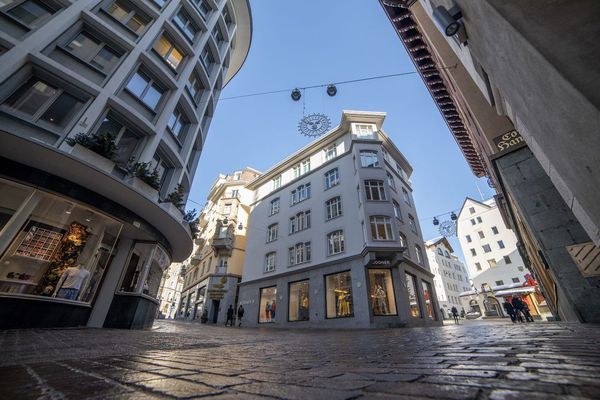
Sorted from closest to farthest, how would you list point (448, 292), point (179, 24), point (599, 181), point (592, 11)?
point (592, 11) < point (599, 181) < point (179, 24) < point (448, 292)

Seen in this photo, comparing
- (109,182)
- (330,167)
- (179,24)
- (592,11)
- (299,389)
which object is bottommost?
(299,389)

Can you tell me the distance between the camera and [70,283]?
782cm

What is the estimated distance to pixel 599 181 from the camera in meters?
2.74

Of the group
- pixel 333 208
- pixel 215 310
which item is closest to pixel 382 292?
pixel 333 208

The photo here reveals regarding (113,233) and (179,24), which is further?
(179,24)

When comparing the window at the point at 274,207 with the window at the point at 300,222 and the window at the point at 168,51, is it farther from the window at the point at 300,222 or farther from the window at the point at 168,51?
the window at the point at 168,51

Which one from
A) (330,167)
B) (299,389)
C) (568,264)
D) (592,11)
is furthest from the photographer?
(330,167)

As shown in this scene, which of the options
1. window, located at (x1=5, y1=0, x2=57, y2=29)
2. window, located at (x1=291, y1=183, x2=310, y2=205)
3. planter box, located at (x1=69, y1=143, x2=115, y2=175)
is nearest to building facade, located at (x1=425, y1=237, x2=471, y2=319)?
window, located at (x1=291, y1=183, x2=310, y2=205)

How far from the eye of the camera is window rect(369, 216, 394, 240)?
677 inches

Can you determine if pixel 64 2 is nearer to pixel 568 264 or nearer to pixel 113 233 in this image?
→ pixel 113 233

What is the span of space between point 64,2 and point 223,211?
2592 centimetres

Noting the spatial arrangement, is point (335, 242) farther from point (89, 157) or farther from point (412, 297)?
point (89, 157)

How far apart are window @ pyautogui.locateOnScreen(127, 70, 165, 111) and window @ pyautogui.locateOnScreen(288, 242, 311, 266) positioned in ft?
47.9

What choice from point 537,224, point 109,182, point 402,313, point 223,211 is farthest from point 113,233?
point 223,211
